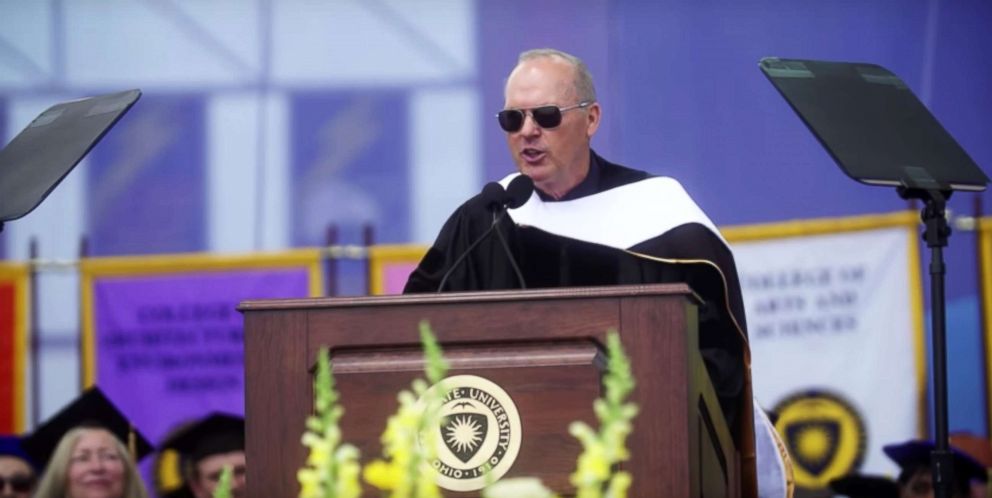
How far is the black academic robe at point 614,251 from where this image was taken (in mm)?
4242

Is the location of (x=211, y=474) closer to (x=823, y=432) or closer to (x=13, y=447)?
(x=13, y=447)

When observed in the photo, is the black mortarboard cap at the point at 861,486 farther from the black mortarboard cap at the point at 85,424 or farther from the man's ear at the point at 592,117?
the black mortarboard cap at the point at 85,424

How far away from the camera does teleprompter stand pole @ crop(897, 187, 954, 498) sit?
431 cm

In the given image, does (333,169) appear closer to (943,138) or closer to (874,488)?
(874,488)

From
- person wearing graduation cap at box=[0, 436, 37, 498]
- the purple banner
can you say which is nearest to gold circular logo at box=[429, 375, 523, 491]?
the purple banner

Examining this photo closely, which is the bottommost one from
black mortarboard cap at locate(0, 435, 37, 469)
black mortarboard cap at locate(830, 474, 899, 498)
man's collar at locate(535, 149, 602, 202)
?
black mortarboard cap at locate(830, 474, 899, 498)

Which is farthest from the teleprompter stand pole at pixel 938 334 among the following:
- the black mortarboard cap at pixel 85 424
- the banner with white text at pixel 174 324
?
→ the black mortarboard cap at pixel 85 424

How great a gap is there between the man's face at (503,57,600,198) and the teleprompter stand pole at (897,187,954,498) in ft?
3.04

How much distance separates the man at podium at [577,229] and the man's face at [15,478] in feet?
9.27

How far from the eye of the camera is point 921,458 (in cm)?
671

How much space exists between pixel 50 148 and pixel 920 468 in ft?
12.0

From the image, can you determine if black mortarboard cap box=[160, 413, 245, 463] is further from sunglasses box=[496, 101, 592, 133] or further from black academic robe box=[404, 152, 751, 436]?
sunglasses box=[496, 101, 592, 133]

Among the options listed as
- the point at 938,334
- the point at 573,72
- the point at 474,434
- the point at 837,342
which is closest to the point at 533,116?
the point at 573,72

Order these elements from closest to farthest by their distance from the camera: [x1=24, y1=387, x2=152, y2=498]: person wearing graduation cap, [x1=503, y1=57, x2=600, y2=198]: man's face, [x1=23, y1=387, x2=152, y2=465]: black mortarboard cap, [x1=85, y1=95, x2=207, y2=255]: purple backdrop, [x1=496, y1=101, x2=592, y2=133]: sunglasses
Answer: [x1=496, y1=101, x2=592, y2=133]: sunglasses
[x1=503, y1=57, x2=600, y2=198]: man's face
[x1=24, y1=387, x2=152, y2=498]: person wearing graduation cap
[x1=23, y1=387, x2=152, y2=465]: black mortarboard cap
[x1=85, y1=95, x2=207, y2=255]: purple backdrop
